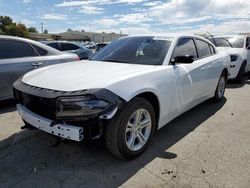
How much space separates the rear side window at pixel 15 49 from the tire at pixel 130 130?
339 cm

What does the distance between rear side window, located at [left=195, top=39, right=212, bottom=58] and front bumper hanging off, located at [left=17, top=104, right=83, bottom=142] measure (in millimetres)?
3043

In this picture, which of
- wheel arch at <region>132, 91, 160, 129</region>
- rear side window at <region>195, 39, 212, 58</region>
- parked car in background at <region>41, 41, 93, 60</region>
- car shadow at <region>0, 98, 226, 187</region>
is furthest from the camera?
parked car in background at <region>41, 41, 93, 60</region>

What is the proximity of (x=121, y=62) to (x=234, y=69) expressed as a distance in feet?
17.5

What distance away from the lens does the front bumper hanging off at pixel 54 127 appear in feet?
8.78

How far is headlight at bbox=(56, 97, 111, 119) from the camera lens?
267 centimetres

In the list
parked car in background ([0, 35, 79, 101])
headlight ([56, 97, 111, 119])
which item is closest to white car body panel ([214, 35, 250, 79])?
parked car in background ([0, 35, 79, 101])

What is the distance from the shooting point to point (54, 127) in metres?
2.80

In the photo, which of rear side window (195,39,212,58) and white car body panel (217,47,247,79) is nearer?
rear side window (195,39,212,58)

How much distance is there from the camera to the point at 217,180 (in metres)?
2.84

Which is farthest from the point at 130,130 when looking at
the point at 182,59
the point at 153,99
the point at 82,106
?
the point at 182,59

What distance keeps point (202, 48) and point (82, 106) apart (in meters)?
3.20

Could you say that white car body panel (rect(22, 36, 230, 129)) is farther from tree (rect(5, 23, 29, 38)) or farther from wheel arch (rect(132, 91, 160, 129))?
tree (rect(5, 23, 29, 38))

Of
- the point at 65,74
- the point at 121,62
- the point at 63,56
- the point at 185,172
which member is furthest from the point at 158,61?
the point at 63,56

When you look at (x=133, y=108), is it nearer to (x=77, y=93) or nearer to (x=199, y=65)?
(x=77, y=93)
